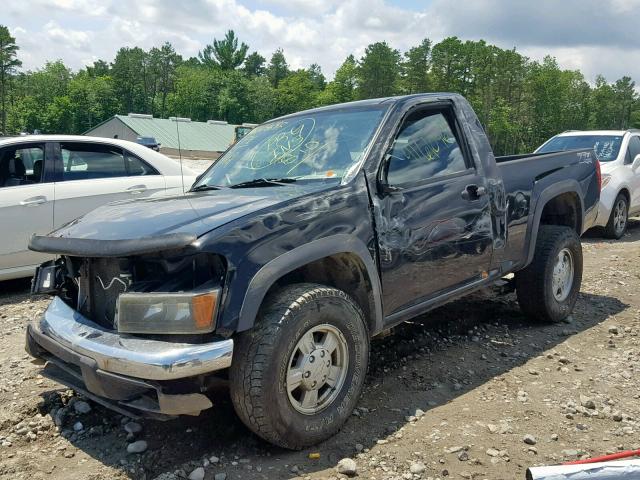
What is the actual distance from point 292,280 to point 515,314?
2.99 meters

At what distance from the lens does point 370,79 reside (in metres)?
97.9

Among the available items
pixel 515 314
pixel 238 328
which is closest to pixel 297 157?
pixel 238 328

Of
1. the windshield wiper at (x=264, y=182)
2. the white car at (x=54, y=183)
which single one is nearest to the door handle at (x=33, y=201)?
the white car at (x=54, y=183)

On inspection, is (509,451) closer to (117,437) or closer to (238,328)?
(238,328)

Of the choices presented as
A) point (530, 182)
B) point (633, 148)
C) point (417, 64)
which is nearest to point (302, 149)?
Answer: point (530, 182)

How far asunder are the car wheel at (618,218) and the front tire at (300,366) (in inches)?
313

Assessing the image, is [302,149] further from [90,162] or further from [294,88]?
[294,88]

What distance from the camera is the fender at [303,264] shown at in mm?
2819

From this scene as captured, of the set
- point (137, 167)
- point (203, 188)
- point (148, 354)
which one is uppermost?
point (137, 167)

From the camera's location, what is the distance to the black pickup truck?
9.13 feet

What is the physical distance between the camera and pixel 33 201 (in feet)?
20.4

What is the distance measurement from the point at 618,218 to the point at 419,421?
798 cm

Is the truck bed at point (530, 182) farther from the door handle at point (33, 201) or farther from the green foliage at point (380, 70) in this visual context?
the green foliage at point (380, 70)

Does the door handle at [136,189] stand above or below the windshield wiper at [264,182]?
below
